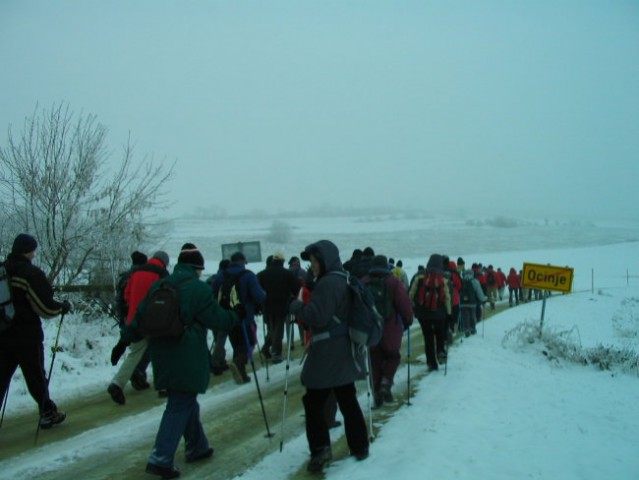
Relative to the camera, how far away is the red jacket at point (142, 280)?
7.99 meters

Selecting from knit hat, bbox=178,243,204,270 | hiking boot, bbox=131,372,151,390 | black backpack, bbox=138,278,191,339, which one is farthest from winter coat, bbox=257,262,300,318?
black backpack, bbox=138,278,191,339

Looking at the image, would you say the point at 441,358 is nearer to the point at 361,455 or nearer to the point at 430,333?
the point at 430,333

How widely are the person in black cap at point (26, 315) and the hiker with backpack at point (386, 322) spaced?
4171 millimetres

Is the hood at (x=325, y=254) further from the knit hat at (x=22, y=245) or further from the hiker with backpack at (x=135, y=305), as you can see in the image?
the knit hat at (x=22, y=245)

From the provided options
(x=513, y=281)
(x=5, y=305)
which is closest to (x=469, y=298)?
(x=5, y=305)

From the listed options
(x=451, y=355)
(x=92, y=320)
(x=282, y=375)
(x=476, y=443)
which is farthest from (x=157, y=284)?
(x=92, y=320)

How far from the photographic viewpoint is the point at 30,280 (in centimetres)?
652

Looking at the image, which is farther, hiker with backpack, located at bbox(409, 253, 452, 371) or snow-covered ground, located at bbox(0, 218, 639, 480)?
hiker with backpack, located at bbox(409, 253, 452, 371)

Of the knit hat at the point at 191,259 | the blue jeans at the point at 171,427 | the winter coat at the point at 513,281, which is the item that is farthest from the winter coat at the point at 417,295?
the winter coat at the point at 513,281

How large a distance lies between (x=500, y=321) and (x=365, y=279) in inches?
554

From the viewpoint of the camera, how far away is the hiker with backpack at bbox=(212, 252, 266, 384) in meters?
9.47

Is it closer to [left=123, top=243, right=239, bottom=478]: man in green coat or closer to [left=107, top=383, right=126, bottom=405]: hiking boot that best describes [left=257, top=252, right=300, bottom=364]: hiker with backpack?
[left=107, top=383, right=126, bottom=405]: hiking boot

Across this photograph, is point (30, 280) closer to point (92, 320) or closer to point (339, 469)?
point (339, 469)

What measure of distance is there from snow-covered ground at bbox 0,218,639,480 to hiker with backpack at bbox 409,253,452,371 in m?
0.68
